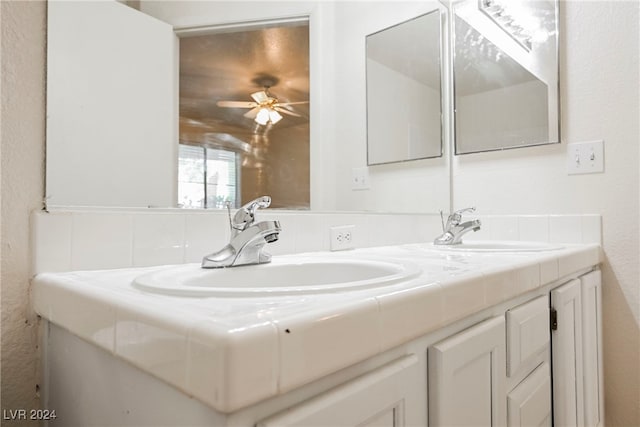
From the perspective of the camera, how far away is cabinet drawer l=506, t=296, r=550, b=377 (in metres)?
0.72

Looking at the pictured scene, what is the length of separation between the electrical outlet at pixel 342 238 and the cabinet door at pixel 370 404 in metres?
0.64

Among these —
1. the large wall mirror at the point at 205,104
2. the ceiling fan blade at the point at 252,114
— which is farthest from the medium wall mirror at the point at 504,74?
the ceiling fan blade at the point at 252,114

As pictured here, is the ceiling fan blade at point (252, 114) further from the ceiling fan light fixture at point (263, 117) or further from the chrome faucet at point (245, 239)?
the chrome faucet at point (245, 239)

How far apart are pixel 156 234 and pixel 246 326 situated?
53cm

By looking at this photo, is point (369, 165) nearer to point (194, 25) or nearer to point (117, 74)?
point (194, 25)

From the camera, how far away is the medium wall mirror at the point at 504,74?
56.7 inches

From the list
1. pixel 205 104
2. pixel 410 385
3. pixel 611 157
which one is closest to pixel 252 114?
pixel 205 104

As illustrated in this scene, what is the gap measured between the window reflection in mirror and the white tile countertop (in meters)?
0.36

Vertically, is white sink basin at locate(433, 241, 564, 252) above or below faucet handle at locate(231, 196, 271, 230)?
below

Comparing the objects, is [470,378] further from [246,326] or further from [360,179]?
[360,179]

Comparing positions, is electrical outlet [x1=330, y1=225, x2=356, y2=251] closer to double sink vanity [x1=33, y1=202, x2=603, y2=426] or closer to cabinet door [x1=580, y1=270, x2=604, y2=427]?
double sink vanity [x1=33, y1=202, x2=603, y2=426]

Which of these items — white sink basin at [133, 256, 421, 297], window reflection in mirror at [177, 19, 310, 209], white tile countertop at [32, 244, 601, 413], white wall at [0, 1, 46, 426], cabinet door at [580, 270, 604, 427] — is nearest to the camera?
white tile countertop at [32, 244, 601, 413]

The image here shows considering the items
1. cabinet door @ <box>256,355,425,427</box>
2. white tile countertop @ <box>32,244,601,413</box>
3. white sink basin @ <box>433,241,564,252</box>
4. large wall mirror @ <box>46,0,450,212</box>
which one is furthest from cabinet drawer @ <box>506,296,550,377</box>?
large wall mirror @ <box>46,0,450,212</box>

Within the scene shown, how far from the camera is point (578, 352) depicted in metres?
1.05
